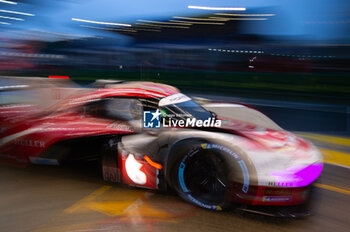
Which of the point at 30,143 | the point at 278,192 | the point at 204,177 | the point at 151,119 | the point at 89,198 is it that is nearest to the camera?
the point at 278,192

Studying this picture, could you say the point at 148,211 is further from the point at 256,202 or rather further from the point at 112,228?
the point at 256,202

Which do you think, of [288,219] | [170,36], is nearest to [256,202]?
[288,219]

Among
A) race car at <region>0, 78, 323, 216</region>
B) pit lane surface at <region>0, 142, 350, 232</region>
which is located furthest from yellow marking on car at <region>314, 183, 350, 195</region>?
race car at <region>0, 78, 323, 216</region>

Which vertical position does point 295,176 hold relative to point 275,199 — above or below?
above

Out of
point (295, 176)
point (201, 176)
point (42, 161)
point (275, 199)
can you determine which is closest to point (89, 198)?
point (42, 161)

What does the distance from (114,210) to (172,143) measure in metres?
0.80

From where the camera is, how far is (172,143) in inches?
96.1

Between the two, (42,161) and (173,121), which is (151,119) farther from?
(42,161)

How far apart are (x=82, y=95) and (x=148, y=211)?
132cm

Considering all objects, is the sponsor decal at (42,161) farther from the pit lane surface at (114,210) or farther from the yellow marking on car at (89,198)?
the yellow marking on car at (89,198)

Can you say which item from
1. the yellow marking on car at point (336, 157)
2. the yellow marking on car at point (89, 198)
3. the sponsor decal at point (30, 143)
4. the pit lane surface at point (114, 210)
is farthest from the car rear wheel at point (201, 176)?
the yellow marking on car at point (336, 157)

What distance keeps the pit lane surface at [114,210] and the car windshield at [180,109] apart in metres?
0.82

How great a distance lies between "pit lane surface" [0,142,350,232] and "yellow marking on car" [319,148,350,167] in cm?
81

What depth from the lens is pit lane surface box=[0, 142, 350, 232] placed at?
2256 millimetres
